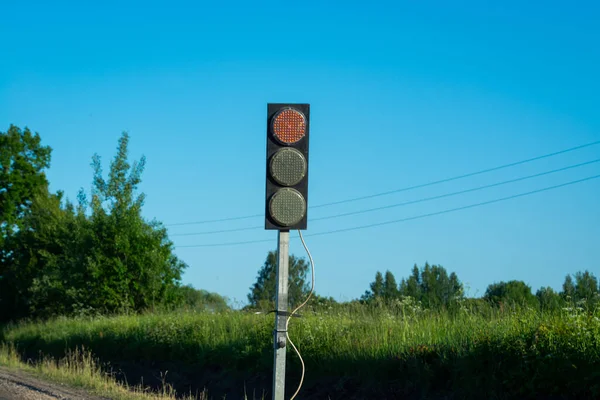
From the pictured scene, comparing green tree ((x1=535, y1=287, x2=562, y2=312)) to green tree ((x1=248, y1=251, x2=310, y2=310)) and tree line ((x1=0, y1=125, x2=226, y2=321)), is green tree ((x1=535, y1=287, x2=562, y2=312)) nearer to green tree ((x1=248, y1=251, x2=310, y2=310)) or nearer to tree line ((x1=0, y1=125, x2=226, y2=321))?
green tree ((x1=248, y1=251, x2=310, y2=310))

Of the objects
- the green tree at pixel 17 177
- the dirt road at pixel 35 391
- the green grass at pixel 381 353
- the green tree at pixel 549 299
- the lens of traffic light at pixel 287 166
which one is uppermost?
the green tree at pixel 17 177

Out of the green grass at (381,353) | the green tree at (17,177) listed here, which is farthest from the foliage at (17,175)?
the green grass at (381,353)

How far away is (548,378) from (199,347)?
36.7 ft

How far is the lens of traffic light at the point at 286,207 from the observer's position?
7.25m

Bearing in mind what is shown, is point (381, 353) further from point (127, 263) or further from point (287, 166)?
point (127, 263)

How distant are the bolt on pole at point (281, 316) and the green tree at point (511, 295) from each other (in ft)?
17.7

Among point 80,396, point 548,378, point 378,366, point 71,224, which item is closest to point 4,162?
point 71,224

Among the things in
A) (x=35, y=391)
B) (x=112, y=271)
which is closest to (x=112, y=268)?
(x=112, y=271)

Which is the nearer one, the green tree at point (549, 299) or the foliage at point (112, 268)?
the green tree at point (549, 299)

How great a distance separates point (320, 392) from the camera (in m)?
13.2

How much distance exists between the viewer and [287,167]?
7.33m

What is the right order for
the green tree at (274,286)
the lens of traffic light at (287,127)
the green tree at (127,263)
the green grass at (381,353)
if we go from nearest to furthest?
the lens of traffic light at (287,127) < the green grass at (381,353) < the green tree at (274,286) < the green tree at (127,263)

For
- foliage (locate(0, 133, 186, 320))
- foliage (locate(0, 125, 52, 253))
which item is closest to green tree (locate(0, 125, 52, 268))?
foliage (locate(0, 125, 52, 253))

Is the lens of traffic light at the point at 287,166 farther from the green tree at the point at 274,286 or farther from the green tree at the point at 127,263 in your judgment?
the green tree at the point at 127,263
